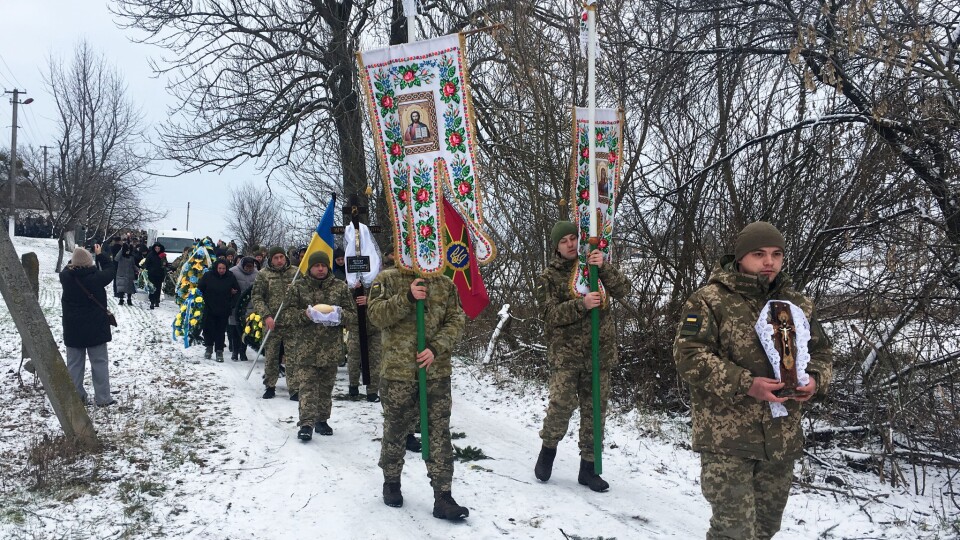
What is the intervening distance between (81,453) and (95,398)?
2307 millimetres

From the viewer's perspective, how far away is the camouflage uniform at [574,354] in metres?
5.12

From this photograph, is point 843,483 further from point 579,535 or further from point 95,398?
point 95,398

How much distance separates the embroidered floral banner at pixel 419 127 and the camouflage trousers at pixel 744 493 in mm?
2286

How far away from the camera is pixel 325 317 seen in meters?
6.66

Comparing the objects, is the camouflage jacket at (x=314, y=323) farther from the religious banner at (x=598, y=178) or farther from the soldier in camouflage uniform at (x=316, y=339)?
the religious banner at (x=598, y=178)

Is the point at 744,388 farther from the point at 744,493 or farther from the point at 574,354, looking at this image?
the point at 574,354

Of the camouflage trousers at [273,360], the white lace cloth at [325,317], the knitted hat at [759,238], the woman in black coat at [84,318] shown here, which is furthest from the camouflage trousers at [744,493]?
the woman in black coat at [84,318]

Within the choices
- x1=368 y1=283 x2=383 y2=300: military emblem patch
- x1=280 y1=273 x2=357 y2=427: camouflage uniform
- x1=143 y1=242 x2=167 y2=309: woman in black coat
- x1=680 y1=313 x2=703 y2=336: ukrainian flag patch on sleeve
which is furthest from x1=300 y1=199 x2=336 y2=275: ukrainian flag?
x1=143 y1=242 x2=167 y2=309: woman in black coat

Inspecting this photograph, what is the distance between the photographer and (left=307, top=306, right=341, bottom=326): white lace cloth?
6.65 meters

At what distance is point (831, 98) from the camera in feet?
20.9

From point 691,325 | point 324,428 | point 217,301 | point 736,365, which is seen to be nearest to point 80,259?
point 217,301

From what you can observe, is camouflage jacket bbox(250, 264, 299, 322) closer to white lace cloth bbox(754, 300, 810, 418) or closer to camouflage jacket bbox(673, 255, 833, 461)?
camouflage jacket bbox(673, 255, 833, 461)

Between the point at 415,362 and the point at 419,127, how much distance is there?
172 centimetres

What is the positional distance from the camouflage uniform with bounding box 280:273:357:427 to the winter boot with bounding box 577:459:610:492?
2909 mm
